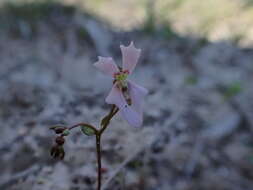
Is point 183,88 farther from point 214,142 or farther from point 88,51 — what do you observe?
point 88,51

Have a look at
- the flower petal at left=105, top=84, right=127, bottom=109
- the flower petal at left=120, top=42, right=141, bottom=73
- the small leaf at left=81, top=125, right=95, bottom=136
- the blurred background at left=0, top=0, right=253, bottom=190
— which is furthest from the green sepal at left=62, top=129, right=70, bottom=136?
the blurred background at left=0, top=0, right=253, bottom=190

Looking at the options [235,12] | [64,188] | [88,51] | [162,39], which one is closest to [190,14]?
[235,12]

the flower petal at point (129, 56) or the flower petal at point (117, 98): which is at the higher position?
the flower petal at point (129, 56)

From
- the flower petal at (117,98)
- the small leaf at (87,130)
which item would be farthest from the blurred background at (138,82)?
the flower petal at (117,98)

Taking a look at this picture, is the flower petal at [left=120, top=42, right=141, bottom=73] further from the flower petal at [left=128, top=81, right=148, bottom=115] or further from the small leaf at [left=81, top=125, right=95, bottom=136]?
the small leaf at [left=81, top=125, right=95, bottom=136]

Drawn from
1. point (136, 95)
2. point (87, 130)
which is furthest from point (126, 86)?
point (87, 130)

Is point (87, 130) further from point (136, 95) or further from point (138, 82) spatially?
point (138, 82)

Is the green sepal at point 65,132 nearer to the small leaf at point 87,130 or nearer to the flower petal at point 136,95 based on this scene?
the small leaf at point 87,130
